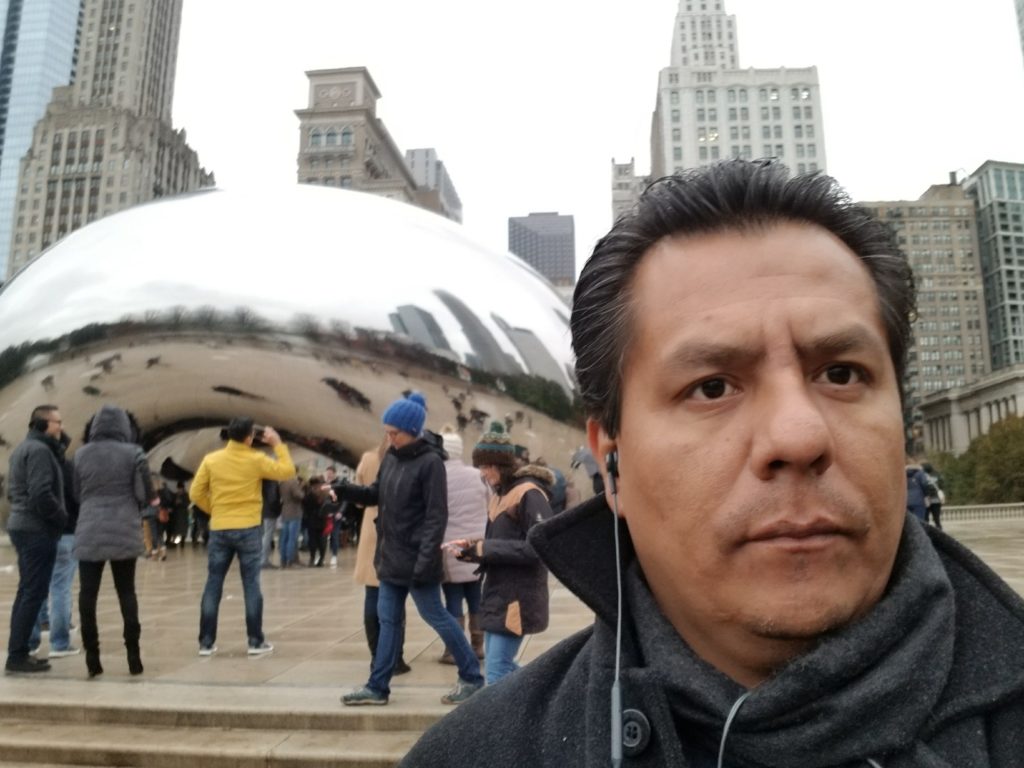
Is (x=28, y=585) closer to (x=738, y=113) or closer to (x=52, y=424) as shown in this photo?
(x=52, y=424)

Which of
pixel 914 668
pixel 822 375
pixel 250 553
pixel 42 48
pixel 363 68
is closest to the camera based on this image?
pixel 914 668

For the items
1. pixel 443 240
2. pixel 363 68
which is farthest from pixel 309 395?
pixel 363 68

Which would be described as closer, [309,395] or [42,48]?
[309,395]

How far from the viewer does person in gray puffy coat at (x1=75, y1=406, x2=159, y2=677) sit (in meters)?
4.57

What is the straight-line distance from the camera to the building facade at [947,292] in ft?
355

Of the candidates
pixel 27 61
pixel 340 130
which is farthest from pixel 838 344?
pixel 27 61

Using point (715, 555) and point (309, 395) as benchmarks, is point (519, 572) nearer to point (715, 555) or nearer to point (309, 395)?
point (715, 555)

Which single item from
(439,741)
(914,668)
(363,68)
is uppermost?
(363,68)

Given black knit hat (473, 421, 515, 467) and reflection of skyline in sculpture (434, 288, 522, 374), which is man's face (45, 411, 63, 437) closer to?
black knit hat (473, 421, 515, 467)

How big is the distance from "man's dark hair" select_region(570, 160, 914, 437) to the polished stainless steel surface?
235 inches

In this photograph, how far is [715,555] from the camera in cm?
79

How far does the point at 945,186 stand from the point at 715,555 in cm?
14041

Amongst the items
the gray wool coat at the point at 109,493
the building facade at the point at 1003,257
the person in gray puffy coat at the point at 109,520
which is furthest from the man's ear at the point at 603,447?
the building facade at the point at 1003,257

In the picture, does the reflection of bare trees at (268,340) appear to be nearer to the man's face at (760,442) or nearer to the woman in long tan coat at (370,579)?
the woman in long tan coat at (370,579)
